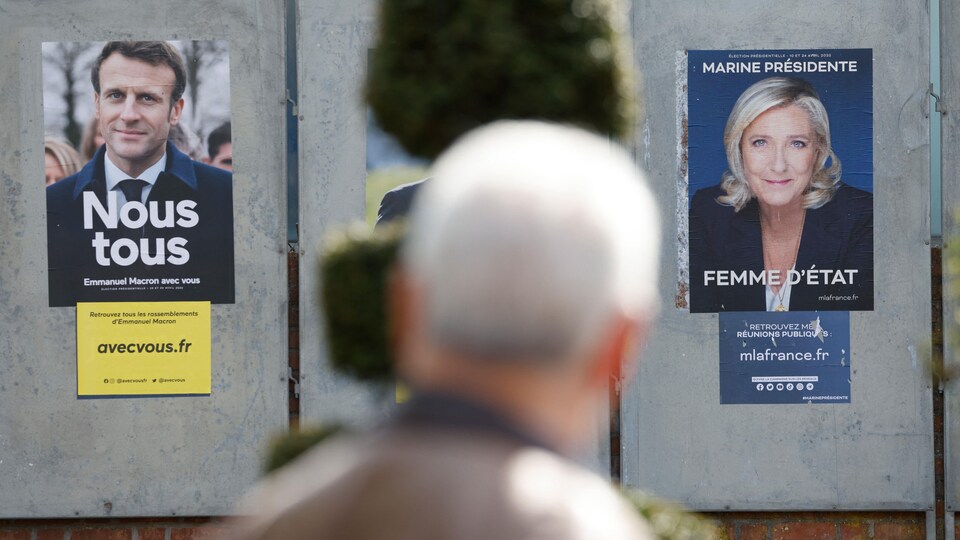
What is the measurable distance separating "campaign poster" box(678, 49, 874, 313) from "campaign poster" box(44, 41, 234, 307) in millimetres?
2063

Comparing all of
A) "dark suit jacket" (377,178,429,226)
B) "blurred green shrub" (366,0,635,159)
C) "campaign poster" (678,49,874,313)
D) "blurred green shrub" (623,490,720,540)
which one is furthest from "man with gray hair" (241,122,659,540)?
"campaign poster" (678,49,874,313)

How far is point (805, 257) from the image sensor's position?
5.30 meters

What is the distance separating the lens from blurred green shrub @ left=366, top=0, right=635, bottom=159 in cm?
200

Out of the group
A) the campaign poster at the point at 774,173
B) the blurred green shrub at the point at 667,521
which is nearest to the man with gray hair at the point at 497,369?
the blurred green shrub at the point at 667,521

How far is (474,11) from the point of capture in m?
2.03

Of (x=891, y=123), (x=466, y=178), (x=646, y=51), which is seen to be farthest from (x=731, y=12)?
(x=466, y=178)

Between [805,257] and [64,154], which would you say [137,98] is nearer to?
[64,154]

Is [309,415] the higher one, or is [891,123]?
[891,123]

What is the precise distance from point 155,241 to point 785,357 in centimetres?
282

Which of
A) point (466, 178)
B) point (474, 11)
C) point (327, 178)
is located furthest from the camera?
point (327, 178)

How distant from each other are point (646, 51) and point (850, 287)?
4.51ft

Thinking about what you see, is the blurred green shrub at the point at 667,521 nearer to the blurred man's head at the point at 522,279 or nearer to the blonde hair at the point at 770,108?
the blurred man's head at the point at 522,279

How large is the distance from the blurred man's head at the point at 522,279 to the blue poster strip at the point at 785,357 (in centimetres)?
417

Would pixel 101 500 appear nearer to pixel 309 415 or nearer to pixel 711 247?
pixel 309 415
